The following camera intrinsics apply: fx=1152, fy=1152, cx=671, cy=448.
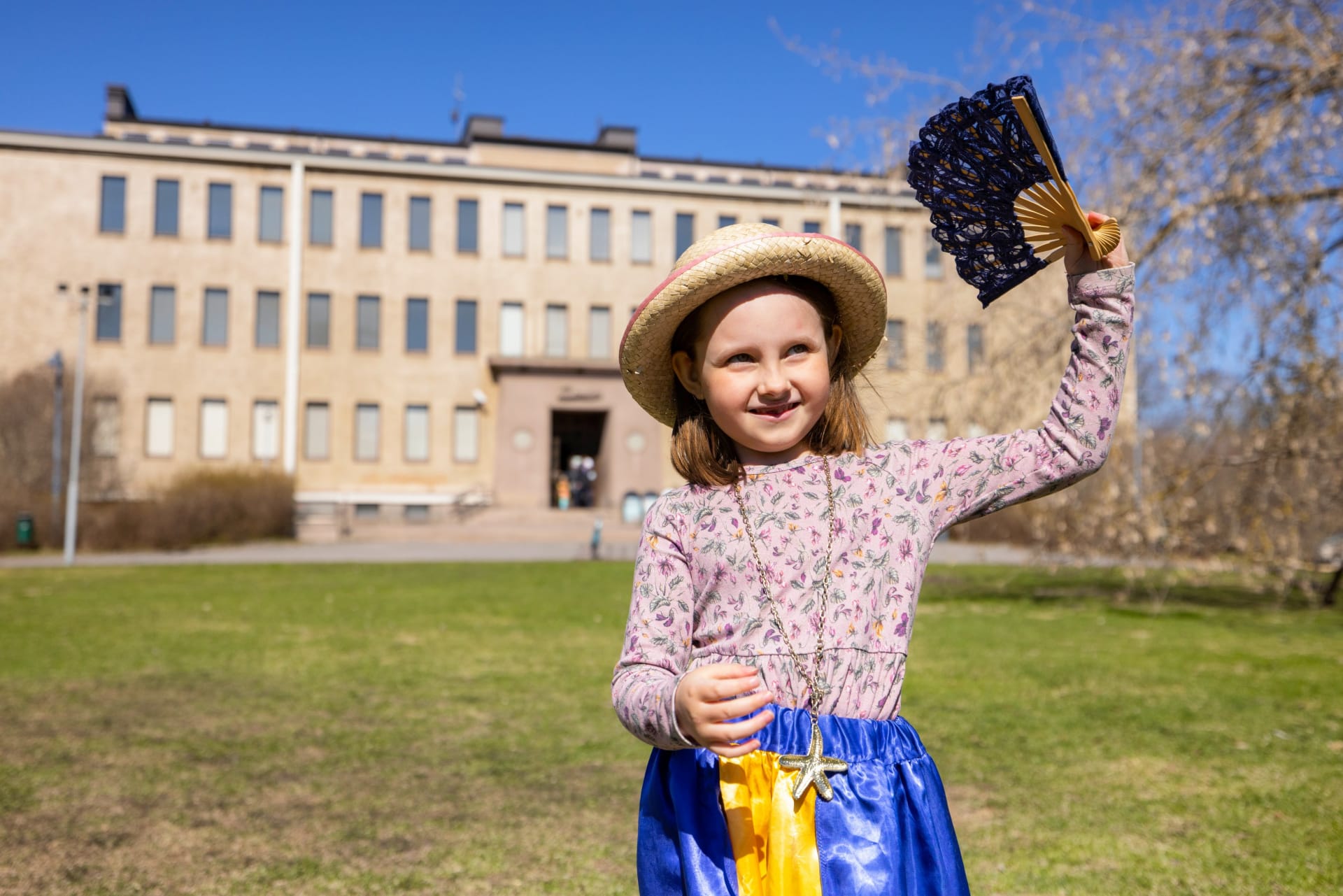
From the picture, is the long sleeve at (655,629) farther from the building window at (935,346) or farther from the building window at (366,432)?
the building window at (366,432)

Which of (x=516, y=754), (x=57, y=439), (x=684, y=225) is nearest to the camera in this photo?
(x=516, y=754)

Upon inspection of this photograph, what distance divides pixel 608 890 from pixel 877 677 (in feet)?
7.23

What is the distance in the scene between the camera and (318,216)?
38.0 metres

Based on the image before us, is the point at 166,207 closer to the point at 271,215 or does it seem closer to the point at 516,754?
the point at 271,215

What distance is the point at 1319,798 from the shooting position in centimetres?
486

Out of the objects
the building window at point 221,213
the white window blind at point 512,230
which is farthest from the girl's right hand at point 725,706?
the building window at point 221,213

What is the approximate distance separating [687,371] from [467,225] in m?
38.3

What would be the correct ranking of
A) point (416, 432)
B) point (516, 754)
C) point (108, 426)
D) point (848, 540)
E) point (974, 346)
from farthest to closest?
point (416, 432) → point (108, 426) → point (974, 346) → point (516, 754) → point (848, 540)

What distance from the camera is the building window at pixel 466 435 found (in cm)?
3888

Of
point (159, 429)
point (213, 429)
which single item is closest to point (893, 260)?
point (213, 429)

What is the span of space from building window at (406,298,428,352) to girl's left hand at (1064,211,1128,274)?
37866 millimetres

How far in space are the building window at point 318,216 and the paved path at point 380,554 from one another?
40.5 feet

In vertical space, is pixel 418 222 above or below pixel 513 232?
above

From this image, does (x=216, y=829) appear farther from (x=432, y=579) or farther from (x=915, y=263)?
(x=915, y=263)
